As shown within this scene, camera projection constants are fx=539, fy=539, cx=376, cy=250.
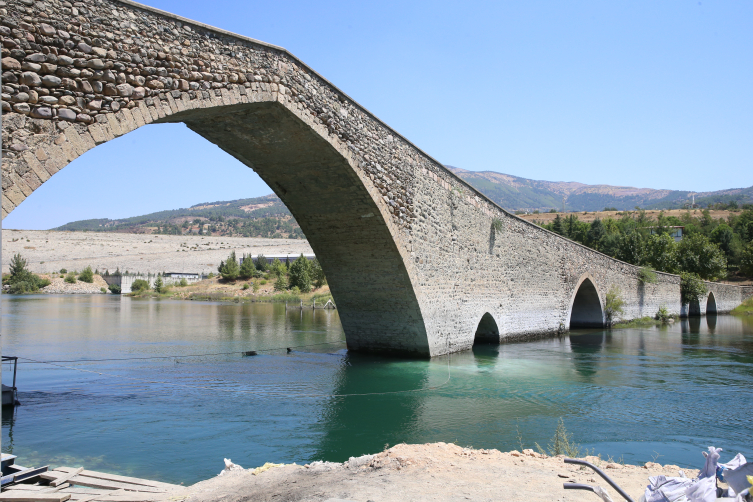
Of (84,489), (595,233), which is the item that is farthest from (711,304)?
(84,489)

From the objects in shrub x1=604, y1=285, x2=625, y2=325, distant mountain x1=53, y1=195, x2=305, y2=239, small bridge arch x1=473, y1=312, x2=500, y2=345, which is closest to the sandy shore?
distant mountain x1=53, y1=195, x2=305, y2=239

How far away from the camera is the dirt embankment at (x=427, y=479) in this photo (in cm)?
409

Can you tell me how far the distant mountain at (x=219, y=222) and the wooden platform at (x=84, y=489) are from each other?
342ft

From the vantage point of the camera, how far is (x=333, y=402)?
912 centimetres

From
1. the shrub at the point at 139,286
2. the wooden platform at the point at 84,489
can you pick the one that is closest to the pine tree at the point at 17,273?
the shrub at the point at 139,286

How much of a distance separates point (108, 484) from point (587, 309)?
2339 centimetres

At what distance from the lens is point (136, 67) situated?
6035mm

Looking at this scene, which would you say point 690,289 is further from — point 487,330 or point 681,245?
point 487,330

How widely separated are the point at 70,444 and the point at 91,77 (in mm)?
4335

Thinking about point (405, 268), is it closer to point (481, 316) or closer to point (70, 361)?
point (481, 316)

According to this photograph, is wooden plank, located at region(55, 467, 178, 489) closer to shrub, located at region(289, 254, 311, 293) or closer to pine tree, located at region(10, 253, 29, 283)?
shrub, located at region(289, 254, 311, 293)

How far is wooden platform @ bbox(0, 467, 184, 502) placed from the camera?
4.25 meters

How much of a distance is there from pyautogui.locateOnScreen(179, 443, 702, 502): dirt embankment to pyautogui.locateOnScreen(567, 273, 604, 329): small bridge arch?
19.7 m

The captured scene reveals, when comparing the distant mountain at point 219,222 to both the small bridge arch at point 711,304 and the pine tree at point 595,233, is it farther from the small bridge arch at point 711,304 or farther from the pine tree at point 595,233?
the small bridge arch at point 711,304
